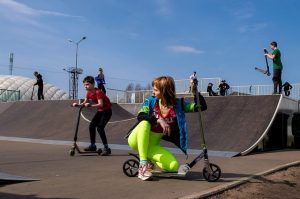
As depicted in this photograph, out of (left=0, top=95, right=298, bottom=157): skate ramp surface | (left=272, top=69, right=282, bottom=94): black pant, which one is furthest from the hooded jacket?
(left=272, top=69, right=282, bottom=94): black pant

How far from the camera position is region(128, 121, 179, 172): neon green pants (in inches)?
222

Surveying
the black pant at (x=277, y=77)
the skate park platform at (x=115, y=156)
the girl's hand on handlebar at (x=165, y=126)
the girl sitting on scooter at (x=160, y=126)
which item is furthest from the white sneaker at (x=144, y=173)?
the black pant at (x=277, y=77)

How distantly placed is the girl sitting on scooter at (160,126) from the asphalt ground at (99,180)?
28 centimetres

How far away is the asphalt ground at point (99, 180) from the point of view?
15.4 feet

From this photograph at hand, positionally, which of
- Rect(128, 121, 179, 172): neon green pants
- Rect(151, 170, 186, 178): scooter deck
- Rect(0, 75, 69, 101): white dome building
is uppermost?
Rect(0, 75, 69, 101): white dome building

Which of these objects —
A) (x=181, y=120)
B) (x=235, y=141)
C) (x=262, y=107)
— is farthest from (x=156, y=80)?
(x=262, y=107)

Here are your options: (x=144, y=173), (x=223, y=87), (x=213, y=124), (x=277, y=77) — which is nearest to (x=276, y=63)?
(x=277, y=77)

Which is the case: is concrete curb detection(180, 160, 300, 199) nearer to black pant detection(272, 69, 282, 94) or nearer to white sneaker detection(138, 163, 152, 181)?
white sneaker detection(138, 163, 152, 181)

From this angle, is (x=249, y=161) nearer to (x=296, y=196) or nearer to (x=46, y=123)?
(x=296, y=196)

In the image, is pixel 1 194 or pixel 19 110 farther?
pixel 19 110

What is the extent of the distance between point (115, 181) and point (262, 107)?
304 inches

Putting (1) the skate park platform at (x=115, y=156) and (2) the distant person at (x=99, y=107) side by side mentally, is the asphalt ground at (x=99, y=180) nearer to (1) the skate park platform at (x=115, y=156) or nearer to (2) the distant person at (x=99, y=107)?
(1) the skate park platform at (x=115, y=156)

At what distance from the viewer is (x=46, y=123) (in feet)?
54.2

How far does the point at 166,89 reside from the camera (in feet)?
18.7
